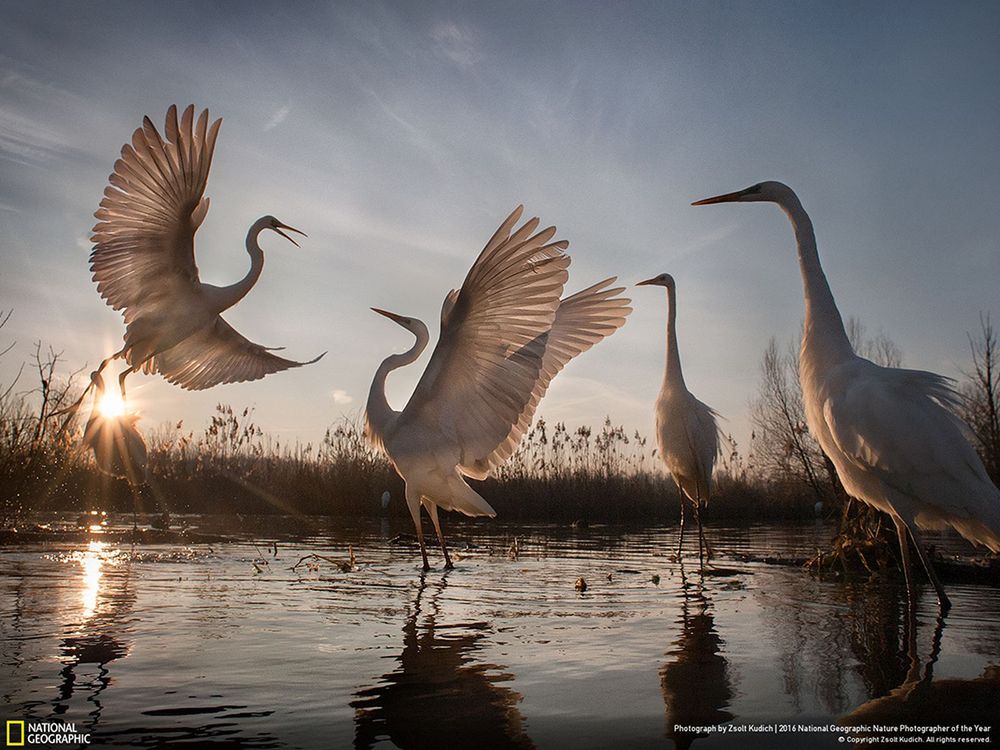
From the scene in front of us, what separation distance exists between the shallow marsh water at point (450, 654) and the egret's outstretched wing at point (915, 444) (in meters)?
0.63

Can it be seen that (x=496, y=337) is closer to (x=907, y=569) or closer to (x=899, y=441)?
(x=899, y=441)

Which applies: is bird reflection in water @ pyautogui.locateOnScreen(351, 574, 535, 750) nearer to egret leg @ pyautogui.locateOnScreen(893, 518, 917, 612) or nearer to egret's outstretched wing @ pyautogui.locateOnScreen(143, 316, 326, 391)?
egret leg @ pyautogui.locateOnScreen(893, 518, 917, 612)

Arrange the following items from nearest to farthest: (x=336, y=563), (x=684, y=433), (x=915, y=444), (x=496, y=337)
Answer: (x=915, y=444)
(x=496, y=337)
(x=336, y=563)
(x=684, y=433)

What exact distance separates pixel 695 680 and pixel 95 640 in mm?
2577

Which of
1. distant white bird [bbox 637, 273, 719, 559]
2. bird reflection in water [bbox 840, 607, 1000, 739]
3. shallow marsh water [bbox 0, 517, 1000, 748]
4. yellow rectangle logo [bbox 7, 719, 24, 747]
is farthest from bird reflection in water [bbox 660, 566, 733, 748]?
distant white bird [bbox 637, 273, 719, 559]

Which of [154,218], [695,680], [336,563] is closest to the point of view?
[695,680]

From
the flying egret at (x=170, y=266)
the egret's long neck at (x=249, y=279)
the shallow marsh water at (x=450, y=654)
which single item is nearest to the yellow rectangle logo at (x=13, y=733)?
the shallow marsh water at (x=450, y=654)

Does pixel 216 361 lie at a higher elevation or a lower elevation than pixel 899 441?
higher

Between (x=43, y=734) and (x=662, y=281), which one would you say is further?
(x=662, y=281)

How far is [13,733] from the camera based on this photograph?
7.48ft

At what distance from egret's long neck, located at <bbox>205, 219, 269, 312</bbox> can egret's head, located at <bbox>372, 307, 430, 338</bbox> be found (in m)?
1.38

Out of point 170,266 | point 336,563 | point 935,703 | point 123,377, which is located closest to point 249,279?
point 170,266

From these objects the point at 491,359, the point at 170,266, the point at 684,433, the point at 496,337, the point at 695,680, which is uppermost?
the point at 170,266

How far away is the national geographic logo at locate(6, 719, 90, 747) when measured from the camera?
7.36ft
